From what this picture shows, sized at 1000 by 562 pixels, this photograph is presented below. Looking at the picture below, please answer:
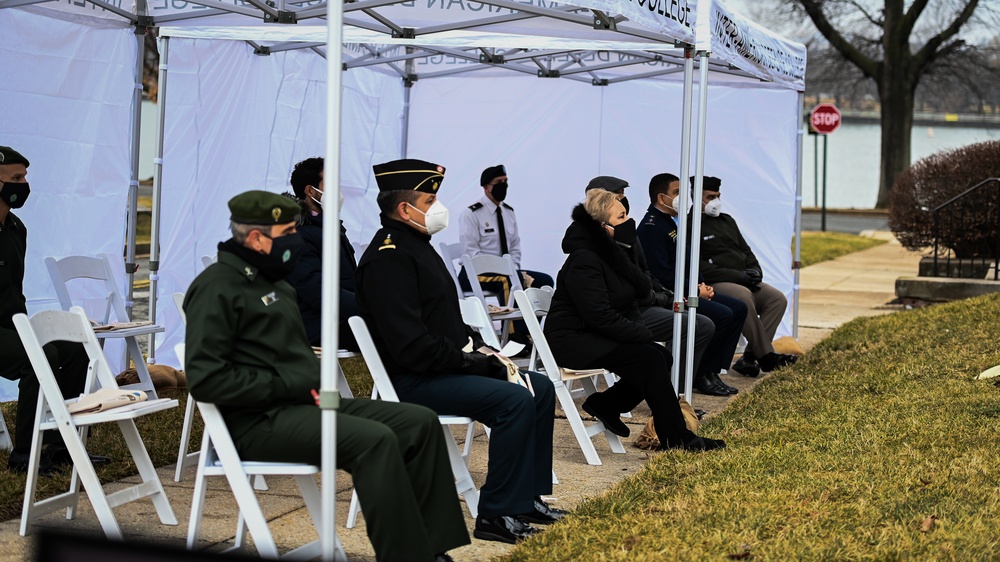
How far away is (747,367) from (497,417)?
4834 mm

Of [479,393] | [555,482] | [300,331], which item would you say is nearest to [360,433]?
[300,331]

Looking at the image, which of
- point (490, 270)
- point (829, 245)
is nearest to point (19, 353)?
point (490, 270)

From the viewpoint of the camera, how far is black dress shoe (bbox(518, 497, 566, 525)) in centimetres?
506

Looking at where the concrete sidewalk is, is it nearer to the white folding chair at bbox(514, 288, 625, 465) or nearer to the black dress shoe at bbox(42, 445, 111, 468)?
the white folding chair at bbox(514, 288, 625, 465)

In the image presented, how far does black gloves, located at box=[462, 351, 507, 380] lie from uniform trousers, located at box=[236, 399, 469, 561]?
0.66m

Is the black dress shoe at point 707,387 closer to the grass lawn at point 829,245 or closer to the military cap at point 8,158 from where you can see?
the military cap at point 8,158

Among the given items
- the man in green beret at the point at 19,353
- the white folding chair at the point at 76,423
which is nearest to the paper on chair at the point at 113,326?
the man in green beret at the point at 19,353

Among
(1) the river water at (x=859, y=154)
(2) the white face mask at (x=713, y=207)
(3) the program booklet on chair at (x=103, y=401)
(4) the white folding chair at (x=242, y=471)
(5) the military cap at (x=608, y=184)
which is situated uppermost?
(1) the river water at (x=859, y=154)

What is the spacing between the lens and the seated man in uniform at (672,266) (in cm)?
859

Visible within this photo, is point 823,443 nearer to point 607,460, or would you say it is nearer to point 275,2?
point 607,460

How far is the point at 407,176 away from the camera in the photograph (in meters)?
5.03

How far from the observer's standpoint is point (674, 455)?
6.22m

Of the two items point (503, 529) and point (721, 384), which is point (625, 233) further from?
point (503, 529)

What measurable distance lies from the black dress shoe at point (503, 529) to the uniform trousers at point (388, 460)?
56 centimetres
